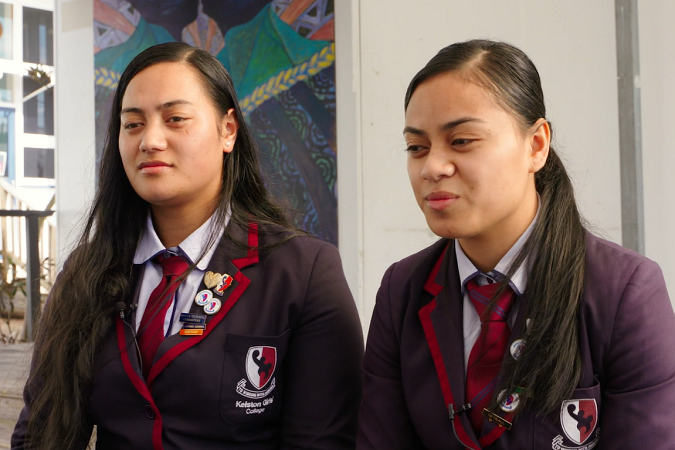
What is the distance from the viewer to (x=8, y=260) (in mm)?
6234

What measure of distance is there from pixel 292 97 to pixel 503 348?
242 cm

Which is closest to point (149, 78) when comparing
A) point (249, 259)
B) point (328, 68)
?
point (249, 259)

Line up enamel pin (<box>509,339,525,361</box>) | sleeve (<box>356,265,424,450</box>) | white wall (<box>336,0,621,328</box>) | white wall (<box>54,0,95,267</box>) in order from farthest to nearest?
white wall (<box>54,0,95,267</box>) < white wall (<box>336,0,621,328</box>) < sleeve (<box>356,265,424,450</box>) < enamel pin (<box>509,339,525,361</box>)

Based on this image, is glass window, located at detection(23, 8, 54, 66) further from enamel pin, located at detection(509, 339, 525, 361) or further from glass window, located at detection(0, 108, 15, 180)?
Result: enamel pin, located at detection(509, 339, 525, 361)

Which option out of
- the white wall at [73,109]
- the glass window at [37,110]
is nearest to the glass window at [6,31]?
the glass window at [37,110]

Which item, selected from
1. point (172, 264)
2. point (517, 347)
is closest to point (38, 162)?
point (172, 264)

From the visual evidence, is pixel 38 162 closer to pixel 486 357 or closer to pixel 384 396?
pixel 384 396

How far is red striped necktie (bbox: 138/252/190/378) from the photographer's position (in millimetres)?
1828

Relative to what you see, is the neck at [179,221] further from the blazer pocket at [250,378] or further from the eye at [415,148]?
Answer: the eye at [415,148]

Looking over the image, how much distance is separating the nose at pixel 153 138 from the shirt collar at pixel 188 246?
0.26 m

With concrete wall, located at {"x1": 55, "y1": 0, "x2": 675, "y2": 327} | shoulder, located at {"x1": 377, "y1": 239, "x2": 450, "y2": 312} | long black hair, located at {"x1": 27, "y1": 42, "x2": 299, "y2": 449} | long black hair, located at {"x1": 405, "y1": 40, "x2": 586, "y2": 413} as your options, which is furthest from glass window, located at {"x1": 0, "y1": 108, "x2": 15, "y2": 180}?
long black hair, located at {"x1": 405, "y1": 40, "x2": 586, "y2": 413}

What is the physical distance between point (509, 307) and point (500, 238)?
0.16m

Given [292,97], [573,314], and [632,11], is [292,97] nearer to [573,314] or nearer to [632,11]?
[632,11]

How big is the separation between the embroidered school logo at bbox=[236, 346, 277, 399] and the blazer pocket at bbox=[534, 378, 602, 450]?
68cm
